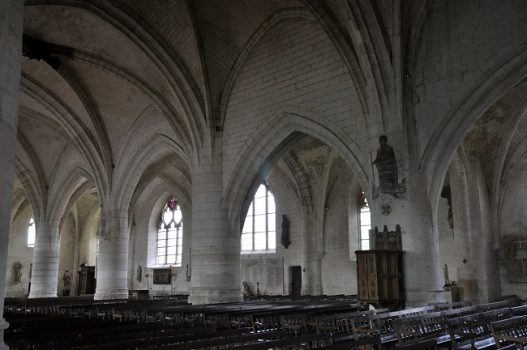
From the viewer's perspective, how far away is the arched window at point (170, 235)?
99.7ft

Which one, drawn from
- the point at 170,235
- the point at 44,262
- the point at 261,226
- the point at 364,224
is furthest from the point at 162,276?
the point at 364,224

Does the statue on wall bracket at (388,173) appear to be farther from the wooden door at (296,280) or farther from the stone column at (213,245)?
the wooden door at (296,280)

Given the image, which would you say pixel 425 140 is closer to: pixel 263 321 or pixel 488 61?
pixel 488 61

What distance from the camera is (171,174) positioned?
28.0 meters

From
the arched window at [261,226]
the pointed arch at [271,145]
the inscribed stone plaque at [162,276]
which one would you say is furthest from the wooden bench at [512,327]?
the inscribed stone plaque at [162,276]

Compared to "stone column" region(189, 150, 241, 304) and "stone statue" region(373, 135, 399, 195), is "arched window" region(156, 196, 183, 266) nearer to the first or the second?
"stone column" region(189, 150, 241, 304)

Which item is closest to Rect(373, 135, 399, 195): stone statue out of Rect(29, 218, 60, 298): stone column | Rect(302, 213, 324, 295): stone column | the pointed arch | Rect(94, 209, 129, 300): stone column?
the pointed arch

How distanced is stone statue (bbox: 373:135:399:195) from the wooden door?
12412 mm

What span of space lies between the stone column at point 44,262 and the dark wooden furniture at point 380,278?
61.7 feet

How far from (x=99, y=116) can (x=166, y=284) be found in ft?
43.4

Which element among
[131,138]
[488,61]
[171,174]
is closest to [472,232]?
[488,61]

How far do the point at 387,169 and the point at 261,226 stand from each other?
14289 millimetres

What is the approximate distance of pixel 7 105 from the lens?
4.90 metres

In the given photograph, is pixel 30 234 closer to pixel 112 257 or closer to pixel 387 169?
pixel 112 257
